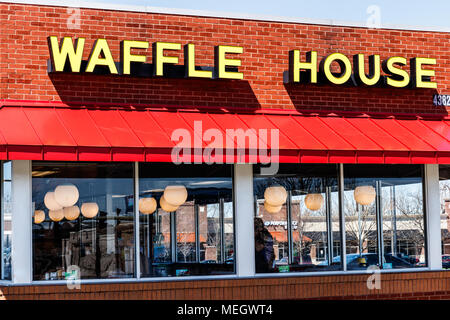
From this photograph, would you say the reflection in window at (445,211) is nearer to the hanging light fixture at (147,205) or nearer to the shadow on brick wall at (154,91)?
the shadow on brick wall at (154,91)

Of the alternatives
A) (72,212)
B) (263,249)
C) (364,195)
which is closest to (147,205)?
(72,212)

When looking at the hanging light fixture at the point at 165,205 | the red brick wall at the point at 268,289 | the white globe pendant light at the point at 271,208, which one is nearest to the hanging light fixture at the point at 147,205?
the hanging light fixture at the point at 165,205

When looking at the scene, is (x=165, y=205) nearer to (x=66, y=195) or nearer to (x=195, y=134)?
(x=195, y=134)

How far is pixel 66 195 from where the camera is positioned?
10.8 meters

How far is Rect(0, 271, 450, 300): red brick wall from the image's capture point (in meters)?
10.4

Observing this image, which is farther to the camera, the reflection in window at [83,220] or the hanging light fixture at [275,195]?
the hanging light fixture at [275,195]

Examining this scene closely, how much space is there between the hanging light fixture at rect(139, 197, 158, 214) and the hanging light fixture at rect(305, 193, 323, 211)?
8.57ft

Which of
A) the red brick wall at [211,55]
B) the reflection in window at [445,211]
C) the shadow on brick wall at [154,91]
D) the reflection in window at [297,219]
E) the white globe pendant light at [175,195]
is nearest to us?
the red brick wall at [211,55]

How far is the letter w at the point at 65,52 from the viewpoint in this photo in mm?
10859

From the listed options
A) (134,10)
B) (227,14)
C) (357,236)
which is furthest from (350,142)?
(134,10)

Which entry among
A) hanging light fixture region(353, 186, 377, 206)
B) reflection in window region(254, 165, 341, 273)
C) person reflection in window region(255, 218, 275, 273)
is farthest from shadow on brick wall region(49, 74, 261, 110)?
hanging light fixture region(353, 186, 377, 206)

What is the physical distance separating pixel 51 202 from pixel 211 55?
11.7ft

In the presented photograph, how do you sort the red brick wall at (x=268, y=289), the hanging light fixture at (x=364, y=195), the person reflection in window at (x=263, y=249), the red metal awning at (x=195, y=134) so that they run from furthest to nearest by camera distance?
the hanging light fixture at (x=364, y=195), the person reflection in window at (x=263, y=249), the red brick wall at (x=268, y=289), the red metal awning at (x=195, y=134)
